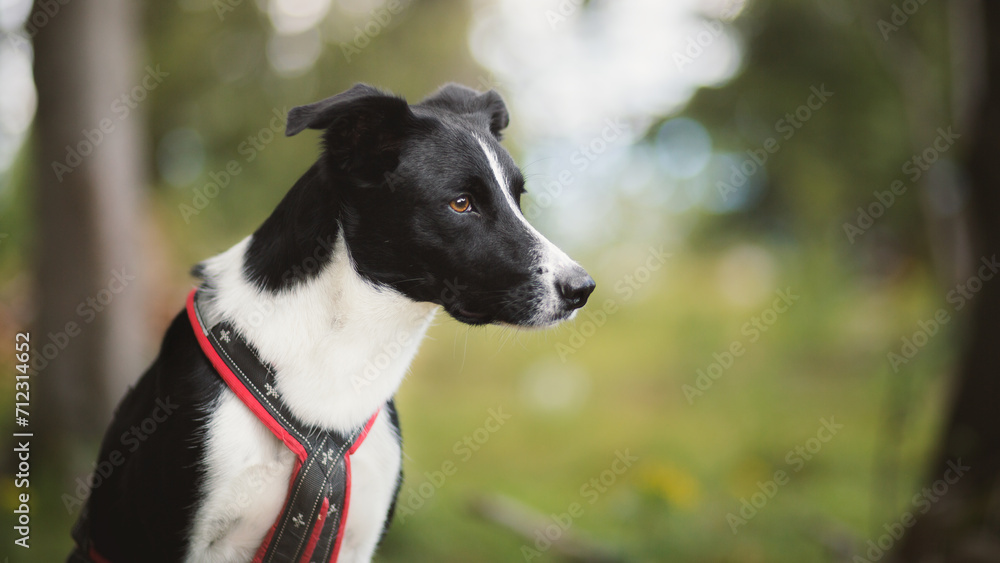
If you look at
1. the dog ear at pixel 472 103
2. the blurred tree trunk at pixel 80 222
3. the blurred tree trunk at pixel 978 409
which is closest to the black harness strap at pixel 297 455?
the dog ear at pixel 472 103

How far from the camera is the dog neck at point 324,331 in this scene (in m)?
1.75

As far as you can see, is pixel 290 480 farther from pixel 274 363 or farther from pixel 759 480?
pixel 759 480

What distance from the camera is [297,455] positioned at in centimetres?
173

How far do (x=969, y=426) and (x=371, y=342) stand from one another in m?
2.54

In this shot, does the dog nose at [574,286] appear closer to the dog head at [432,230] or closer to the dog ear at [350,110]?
the dog head at [432,230]

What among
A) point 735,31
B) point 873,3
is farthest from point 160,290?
point 873,3

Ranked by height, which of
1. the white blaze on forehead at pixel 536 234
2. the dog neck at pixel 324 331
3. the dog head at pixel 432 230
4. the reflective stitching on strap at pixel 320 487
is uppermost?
the white blaze on forehead at pixel 536 234

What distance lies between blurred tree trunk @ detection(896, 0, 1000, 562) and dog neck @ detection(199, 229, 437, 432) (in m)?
2.30

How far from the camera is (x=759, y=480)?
508cm

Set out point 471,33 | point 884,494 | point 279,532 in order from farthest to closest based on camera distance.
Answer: point 471,33
point 884,494
point 279,532

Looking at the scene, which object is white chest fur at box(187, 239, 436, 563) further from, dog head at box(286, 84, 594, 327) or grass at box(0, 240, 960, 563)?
grass at box(0, 240, 960, 563)

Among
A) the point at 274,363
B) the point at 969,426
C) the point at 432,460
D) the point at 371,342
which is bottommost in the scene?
the point at 432,460

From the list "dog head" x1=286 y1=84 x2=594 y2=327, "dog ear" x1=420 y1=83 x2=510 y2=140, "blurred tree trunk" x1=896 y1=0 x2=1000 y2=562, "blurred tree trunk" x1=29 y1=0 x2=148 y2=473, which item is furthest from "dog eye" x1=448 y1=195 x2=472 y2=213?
"blurred tree trunk" x1=29 y1=0 x2=148 y2=473

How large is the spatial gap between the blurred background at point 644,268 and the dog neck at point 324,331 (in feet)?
1.33
